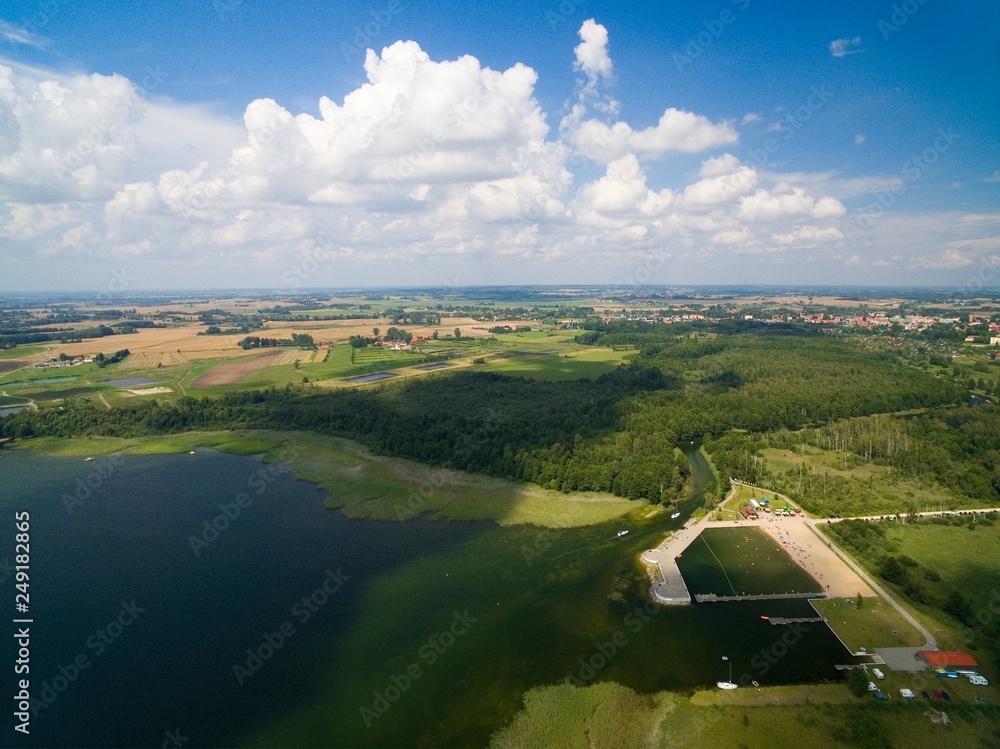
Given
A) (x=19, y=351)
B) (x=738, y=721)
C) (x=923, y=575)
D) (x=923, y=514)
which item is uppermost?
(x=19, y=351)

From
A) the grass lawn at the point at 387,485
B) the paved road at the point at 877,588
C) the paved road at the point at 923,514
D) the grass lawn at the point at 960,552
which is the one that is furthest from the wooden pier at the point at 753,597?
the paved road at the point at 923,514

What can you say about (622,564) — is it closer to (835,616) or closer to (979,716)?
(835,616)

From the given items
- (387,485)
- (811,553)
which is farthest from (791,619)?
(387,485)

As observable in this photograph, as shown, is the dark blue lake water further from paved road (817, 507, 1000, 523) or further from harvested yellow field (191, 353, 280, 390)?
harvested yellow field (191, 353, 280, 390)

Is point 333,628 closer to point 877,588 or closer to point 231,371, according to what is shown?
point 877,588

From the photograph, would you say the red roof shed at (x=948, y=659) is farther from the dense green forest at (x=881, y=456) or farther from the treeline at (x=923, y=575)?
the dense green forest at (x=881, y=456)

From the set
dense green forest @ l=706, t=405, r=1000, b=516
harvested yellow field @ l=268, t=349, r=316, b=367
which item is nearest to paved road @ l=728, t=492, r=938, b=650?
dense green forest @ l=706, t=405, r=1000, b=516
